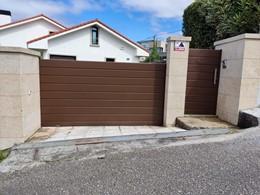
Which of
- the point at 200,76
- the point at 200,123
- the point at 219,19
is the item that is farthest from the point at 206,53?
the point at 219,19

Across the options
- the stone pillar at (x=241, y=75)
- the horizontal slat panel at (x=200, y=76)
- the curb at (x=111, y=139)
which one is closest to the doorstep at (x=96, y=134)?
the curb at (x=111, y=139)

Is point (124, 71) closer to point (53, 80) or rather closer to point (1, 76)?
point (53, 80)

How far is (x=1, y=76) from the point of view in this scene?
13.3ft

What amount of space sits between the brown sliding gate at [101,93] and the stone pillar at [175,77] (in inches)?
11.0

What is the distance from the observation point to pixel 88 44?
15297mm

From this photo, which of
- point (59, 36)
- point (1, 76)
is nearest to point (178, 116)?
point (1, 76)

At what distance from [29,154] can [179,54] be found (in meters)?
4.19

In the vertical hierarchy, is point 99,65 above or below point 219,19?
below

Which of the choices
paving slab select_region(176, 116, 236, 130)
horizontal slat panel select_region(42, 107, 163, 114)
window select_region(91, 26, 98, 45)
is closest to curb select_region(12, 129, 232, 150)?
paving slab select_region(176, 116, 236, 130)

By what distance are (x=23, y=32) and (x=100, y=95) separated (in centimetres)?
1645

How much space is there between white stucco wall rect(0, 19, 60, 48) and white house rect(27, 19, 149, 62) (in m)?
4.93

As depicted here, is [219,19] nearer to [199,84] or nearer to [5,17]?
[199,84]

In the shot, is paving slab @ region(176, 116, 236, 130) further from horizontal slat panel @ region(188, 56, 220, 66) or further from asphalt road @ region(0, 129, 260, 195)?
horizontal slat panel @ region(188, 56, 220, 66)

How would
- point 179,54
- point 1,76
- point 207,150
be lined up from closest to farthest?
1. point 207,150
2. point 1,76
3. point 179,54
